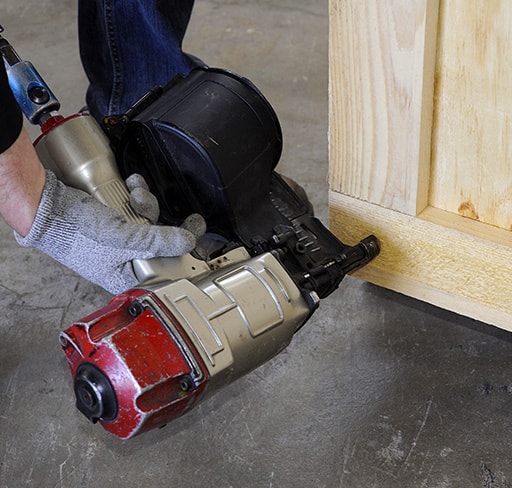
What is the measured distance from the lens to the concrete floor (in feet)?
4.35

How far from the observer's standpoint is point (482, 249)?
1.30 metres

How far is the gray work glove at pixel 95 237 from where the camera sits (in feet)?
4.06

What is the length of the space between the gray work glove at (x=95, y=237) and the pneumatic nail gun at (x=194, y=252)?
0.10 feet

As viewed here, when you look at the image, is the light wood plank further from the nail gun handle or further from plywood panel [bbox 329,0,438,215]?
the nail gun handle

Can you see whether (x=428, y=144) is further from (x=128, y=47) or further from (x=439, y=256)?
(x=128, y=47)

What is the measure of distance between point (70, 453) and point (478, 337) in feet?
2.47

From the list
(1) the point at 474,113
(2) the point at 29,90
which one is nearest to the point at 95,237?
(2) the point at 29,90

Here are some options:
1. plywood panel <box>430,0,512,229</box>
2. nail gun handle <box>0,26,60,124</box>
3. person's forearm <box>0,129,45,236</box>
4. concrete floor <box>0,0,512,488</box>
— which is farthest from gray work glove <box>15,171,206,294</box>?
plywood panel <box>430,0,512,229</box>

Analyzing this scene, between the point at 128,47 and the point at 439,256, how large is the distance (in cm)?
83

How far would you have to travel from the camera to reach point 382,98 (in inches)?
48.9

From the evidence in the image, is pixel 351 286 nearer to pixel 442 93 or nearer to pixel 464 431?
pixel 464 431

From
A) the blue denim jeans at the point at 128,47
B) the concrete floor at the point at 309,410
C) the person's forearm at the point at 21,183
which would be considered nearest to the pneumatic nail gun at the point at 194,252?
the person's forearm at the point at 21,183

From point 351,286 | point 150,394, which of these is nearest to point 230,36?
point 351,286

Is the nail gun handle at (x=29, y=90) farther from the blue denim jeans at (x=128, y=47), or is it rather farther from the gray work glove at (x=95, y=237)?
the blue denim jeans at (x=128, y=47)
